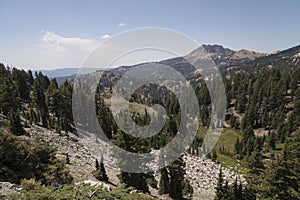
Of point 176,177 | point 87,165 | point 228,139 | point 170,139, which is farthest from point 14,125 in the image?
point 228,139

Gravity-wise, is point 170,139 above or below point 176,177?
below

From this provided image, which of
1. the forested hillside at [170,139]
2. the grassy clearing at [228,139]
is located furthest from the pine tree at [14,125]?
the grassy clearing at [228,139]

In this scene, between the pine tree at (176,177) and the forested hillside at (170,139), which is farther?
the pine tree at (176,177)

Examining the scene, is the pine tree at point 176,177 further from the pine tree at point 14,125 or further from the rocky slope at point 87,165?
the pine tree at point 14,125

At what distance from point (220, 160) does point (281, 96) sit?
59107mm

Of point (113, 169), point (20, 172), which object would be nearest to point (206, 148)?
point (113, 169)

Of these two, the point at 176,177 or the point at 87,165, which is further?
the point at 87,165

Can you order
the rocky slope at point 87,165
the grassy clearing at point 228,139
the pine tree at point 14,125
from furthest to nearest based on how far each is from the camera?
the grassy clearing at point 228,139, the pine tree at point 14,125, the rocky slope at point 87,165

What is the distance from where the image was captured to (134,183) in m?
25.5

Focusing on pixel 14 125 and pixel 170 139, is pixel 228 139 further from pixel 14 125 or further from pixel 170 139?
pixel 14 125

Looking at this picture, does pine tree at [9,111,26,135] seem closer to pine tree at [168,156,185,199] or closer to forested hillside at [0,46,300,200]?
forested hillside at [0,46,300,200]

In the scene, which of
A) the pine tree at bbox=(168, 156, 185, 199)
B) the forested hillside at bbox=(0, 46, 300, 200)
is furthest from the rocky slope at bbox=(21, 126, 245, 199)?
the pine tree at bbox=(168, 156, 185, 199)

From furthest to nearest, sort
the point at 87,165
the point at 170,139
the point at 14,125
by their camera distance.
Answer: the point at 170,139
the point at 14,125
the point at 87,165

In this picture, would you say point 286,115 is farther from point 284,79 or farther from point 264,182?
point 264,182
